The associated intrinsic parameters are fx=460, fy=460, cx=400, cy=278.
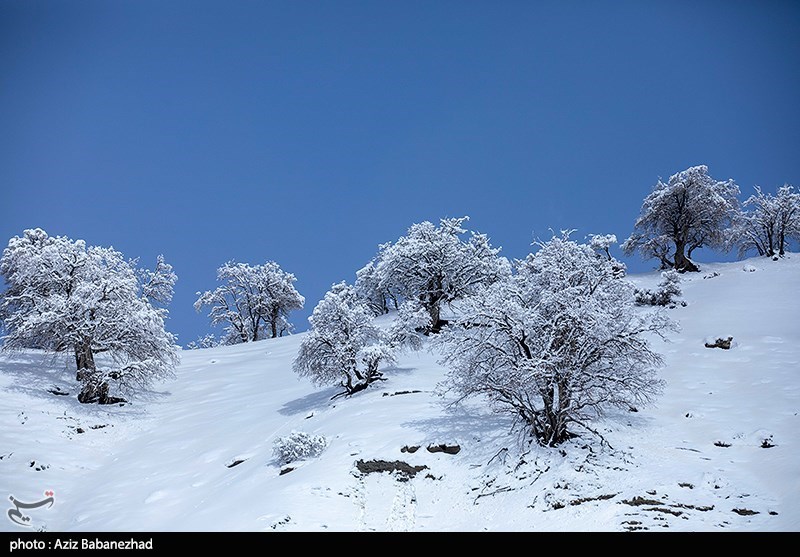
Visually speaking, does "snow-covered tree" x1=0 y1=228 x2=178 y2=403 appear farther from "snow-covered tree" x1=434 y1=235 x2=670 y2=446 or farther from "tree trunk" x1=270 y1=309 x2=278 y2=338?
"tree trunk" x1=270 y1=309 x2=278 y2=338

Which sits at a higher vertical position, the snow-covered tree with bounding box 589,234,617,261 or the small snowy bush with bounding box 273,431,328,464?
the snow-covered tree with bounding box 589,234,617,261

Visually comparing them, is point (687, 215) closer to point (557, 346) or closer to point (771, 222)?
point (771, 222)

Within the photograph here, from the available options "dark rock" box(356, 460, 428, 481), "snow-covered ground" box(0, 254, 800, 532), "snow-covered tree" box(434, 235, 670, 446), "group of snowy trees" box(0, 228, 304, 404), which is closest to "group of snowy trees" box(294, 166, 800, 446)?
"snow-covered tree" box(434, 235, 670, 446)

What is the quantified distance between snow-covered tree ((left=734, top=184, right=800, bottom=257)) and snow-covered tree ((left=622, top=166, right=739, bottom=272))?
1.79 meters

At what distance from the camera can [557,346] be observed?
50.7 feet

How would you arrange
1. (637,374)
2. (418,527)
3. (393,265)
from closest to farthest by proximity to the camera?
(418,527) < (637,374) < (393,265)

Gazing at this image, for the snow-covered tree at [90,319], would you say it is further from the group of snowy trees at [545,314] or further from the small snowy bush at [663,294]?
the small snowy bush at [663,294]

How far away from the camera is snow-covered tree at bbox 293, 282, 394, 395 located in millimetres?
23031

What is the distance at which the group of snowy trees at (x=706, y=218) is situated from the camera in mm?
42906

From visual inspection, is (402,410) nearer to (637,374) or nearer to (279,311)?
(637,374)

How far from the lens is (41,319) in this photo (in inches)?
955

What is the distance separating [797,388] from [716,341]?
6.29 meters

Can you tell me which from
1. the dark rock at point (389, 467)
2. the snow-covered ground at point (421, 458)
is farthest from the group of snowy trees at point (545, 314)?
the dark rock at point (389, 467)

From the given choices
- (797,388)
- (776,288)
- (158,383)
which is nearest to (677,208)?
(776,288)
